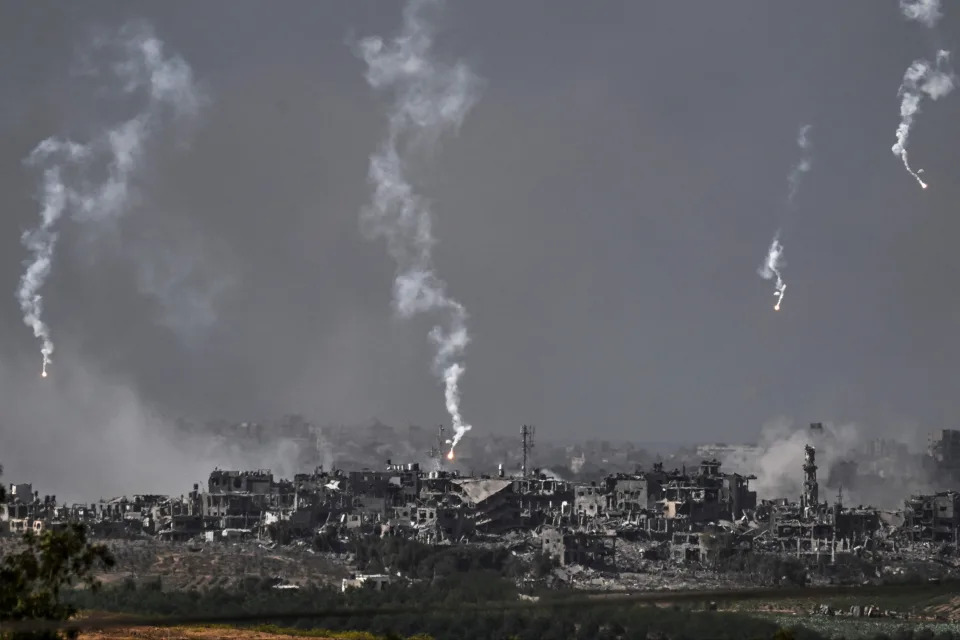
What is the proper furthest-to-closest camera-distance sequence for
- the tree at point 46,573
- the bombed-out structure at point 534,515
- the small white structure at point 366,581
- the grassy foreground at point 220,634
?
1. the bombed-out structure at point 534,515
2. the small white structure at point 366,581
3. the grassy foreground at point 220,634
4. the tree at point 46,573

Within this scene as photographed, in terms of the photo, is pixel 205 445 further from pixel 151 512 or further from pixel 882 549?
pixel 882 549

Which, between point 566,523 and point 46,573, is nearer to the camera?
point 46,573

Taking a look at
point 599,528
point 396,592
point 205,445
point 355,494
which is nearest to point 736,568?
point 599,528

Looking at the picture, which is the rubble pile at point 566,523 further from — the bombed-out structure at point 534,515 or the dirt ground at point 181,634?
the dirt ground at point 181,634

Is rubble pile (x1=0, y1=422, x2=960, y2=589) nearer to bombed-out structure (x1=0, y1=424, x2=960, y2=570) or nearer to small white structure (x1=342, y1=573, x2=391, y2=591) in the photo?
bombed-out structure (x1=0, y1=424, x2=960, y2=570)

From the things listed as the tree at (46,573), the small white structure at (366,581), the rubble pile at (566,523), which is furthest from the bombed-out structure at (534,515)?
the tree at (46,573)

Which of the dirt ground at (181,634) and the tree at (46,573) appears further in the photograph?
the dirt ground at (181,634)

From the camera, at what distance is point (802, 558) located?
325 ft

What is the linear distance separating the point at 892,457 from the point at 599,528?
240 feet

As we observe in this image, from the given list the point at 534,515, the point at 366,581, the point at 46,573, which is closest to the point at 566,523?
the point at 534,515

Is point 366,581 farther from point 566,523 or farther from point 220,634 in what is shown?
point 566,523

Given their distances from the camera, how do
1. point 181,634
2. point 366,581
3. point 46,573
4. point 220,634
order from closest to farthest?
point 46,573
point 220,634
point 181,634
point 366,581

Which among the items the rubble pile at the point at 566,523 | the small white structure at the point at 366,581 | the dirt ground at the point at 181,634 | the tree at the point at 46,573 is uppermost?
the rubble pile at the point at 566,523

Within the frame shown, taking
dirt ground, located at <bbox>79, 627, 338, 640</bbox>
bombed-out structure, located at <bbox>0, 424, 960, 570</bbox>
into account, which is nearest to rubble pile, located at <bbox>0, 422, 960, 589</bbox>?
bombed-out structure, located at <bbox>0, 424, 960, 570</bbox>
